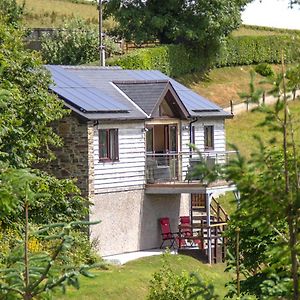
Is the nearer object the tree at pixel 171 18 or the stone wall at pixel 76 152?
the stone wall at pixel 76 152

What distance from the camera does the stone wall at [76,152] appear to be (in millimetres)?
37562

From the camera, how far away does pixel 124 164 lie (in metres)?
39.6

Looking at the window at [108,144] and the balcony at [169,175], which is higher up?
the window at [108,144]

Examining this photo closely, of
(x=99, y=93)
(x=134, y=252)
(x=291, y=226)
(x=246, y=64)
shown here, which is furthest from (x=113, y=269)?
(x=246, y=64)

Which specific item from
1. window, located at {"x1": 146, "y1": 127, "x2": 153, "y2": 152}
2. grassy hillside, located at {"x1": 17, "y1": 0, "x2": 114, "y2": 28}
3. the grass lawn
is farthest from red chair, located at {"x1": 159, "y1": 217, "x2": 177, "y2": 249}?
grassy hillside, located at {"x1": 17, "y1": 0, "x2": 114, "y2": 28}

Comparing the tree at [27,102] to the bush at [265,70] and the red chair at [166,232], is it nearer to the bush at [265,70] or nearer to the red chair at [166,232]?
the red chair at [166,232]

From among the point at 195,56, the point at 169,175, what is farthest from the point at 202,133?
the point at 195,56

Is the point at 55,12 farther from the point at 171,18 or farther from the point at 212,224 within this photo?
the point at 212,224

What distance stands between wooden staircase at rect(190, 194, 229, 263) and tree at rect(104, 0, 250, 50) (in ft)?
81.3

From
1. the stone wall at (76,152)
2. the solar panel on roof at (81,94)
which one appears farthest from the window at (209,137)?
the stone wall at (76,152)

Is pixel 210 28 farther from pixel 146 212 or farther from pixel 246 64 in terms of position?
pixel 146 212

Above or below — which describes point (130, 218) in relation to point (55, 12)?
below

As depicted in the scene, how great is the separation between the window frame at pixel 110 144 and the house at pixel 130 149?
0.03m

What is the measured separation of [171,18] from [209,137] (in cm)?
2669
